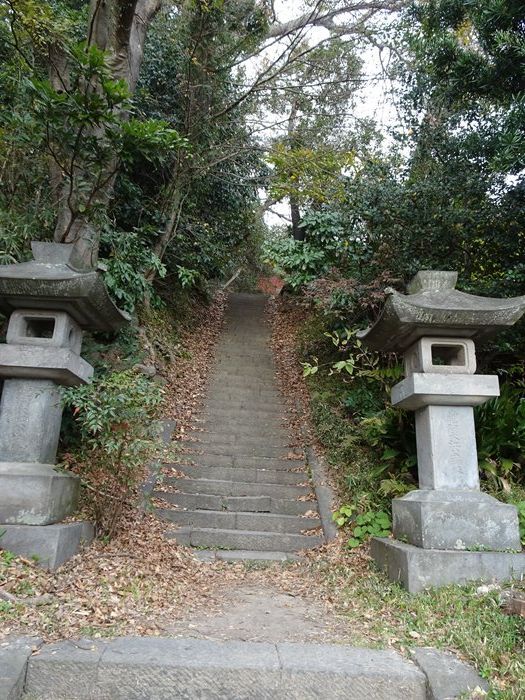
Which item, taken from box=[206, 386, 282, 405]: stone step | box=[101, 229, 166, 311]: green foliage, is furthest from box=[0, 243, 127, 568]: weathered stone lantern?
box=[206, 386, 282, 405]: stone step

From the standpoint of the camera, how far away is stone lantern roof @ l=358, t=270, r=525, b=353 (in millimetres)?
4125

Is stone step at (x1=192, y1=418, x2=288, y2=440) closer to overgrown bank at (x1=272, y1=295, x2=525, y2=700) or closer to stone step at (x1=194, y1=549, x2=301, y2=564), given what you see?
overgrown bank at (x1=272, y1=295, x2=525, y2=700)

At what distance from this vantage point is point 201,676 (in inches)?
100

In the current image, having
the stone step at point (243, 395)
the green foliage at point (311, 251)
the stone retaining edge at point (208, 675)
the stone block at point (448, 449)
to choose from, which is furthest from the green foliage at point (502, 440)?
the green foliage at point (311, 251)

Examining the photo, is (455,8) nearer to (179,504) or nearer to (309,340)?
(309,340)

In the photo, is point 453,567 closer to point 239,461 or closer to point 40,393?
point 239,461

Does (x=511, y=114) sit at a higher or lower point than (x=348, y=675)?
higher

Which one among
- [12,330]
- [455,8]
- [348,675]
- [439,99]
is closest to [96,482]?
[12,330]

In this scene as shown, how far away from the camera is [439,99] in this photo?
6.55 m

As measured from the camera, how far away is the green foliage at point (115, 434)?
4.11m

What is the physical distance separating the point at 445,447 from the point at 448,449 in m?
0.03

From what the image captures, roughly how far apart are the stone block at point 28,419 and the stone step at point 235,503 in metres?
1.75

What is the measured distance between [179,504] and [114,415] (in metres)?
1.96

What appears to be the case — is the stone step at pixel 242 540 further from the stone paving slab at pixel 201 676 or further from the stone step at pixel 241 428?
the stone step at pixel 241 428
